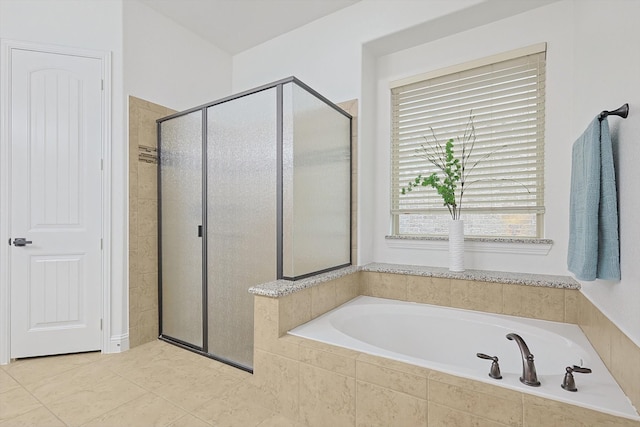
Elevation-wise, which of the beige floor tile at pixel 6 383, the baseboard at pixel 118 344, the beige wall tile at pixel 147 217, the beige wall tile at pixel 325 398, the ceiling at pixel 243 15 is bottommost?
the beige floor tile at pixel 6 383

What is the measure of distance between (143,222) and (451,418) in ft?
8.57

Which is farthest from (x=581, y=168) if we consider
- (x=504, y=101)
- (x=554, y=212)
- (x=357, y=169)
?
(x=357, y=169)

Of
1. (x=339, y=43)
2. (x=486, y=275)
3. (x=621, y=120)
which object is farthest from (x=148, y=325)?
(x=621, y=120)

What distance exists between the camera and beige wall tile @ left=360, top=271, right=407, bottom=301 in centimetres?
247

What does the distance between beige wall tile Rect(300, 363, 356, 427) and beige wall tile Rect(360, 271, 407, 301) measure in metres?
1.09

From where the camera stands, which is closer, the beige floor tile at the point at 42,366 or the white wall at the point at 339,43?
the beige floor tile at the point at 42,366

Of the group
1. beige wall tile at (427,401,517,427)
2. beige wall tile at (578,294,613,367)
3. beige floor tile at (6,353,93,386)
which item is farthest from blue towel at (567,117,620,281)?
beige floor tile at (6,353,93,386)

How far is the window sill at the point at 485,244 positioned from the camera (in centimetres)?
221

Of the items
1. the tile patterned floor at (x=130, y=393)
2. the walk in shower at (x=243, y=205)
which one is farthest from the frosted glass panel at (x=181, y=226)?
the tile patterned floor at (x=130, y=393)

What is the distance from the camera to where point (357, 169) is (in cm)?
265

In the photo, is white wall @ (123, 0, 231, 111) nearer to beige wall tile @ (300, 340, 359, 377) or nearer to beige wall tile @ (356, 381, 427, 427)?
beige wall tile @ (300, 340, 359, 377)

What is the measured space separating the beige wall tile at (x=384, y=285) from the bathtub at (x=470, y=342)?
0.06 m

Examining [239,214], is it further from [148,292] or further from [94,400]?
[94,400]

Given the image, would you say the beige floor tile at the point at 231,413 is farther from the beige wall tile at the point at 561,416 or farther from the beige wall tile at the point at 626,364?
the beige wall tile at the point at 626,364
